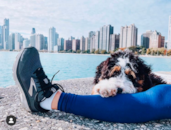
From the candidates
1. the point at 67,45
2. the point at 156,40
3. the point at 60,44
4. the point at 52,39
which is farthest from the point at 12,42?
the point at 156,40

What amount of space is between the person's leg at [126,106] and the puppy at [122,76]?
0.10 m

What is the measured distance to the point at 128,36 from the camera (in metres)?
61.4

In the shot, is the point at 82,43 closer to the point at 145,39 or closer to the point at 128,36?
the point at 128,36

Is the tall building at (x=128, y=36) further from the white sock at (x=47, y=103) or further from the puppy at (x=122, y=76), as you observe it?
the white sock at (x=47, y=103)

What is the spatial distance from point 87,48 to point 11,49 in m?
35.8

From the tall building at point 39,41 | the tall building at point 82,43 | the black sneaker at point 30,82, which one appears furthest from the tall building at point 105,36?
the black sneaker at point 30,82

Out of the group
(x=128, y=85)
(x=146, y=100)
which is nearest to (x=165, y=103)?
(x=146, y=100)

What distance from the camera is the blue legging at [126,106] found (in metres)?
1.52

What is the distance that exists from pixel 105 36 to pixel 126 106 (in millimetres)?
70088

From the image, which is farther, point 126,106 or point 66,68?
point 66,68

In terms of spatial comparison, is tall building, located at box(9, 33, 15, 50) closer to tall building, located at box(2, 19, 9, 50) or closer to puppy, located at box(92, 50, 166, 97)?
tall building, located at box(2, 19, 9, 50)

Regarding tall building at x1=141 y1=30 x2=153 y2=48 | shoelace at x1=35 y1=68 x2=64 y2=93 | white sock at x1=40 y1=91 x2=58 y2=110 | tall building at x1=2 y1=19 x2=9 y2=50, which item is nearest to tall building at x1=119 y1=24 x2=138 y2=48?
tall building at x1=141 y1=30 x2=153 y2=48

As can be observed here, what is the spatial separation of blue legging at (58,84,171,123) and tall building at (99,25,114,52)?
2638 inches

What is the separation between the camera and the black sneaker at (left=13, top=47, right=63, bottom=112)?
1739mm
